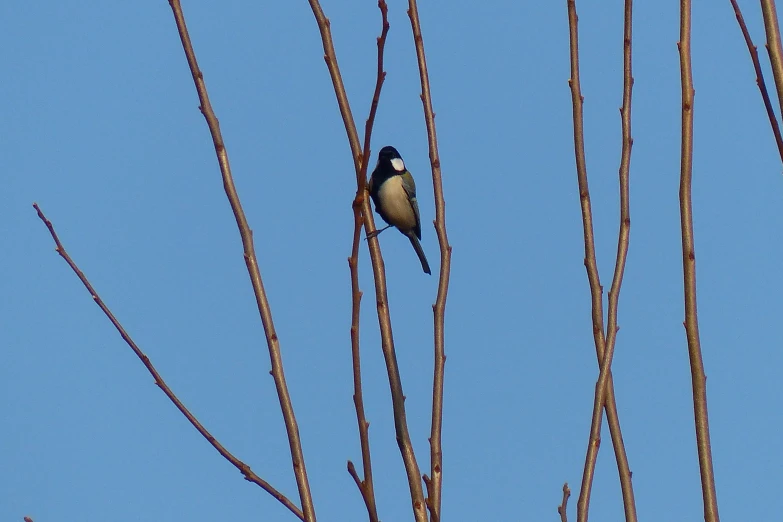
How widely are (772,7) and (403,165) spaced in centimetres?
500

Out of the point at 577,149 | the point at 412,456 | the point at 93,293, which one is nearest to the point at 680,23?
the point at 577,149

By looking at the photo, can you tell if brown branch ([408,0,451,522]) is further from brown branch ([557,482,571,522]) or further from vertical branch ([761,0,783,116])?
vertical branch ([761,0,783,116])

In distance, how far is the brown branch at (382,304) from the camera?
8.45 ft

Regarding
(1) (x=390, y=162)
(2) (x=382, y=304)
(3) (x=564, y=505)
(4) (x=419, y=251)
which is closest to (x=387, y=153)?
(1) (x=390, y=162)

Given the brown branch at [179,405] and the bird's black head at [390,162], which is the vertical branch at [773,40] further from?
the bird's black head at [390,162]

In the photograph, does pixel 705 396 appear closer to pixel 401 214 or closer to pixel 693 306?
pixel 693 306

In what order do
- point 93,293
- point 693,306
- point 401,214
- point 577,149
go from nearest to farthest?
point 693,306 → point 93,293 → point 577,149 → point 401,214

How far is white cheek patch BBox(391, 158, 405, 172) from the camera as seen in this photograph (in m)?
7.28

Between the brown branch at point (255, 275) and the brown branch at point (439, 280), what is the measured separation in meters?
0.34

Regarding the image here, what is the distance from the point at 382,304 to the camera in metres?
2.82

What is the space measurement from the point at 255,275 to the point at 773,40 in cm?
153

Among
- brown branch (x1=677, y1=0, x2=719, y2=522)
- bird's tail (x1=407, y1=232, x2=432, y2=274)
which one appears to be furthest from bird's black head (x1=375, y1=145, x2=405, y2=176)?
brown branch (x1=677, y1=0, x2=719, y2=522)

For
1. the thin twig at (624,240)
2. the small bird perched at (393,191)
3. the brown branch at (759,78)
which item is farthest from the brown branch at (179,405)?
the small bird perched at (393,191)

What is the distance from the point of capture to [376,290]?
2.88 meters
